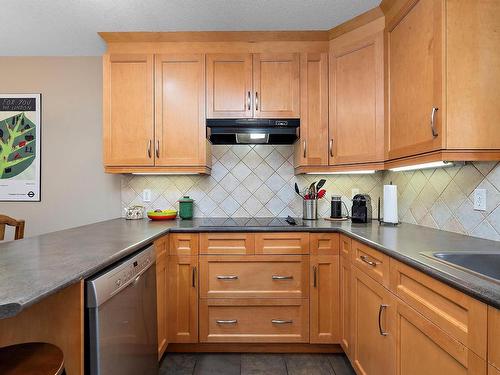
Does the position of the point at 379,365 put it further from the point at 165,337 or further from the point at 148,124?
the point at 148,124

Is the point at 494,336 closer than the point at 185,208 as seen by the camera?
Yes

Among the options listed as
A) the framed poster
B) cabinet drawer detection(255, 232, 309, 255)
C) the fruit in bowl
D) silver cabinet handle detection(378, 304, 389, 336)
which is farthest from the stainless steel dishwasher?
the framed poster

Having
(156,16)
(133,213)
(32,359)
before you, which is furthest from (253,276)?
→ (156,16)

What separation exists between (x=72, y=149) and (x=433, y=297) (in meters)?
2.91

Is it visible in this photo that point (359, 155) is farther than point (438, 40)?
Yes

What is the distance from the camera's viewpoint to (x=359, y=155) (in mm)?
2092

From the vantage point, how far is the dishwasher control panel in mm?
963

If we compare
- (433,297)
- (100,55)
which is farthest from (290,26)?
(433,297)

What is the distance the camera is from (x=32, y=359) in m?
0.84

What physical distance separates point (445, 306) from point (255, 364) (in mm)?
1391

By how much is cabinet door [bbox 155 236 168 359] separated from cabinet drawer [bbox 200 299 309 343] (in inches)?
9.7

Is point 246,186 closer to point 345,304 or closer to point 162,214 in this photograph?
point 162,214

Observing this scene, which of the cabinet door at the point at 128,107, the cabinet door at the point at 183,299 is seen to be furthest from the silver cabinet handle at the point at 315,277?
the cabinet door at the point at 128,107

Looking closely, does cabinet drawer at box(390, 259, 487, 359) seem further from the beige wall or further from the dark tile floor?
the beige wall
